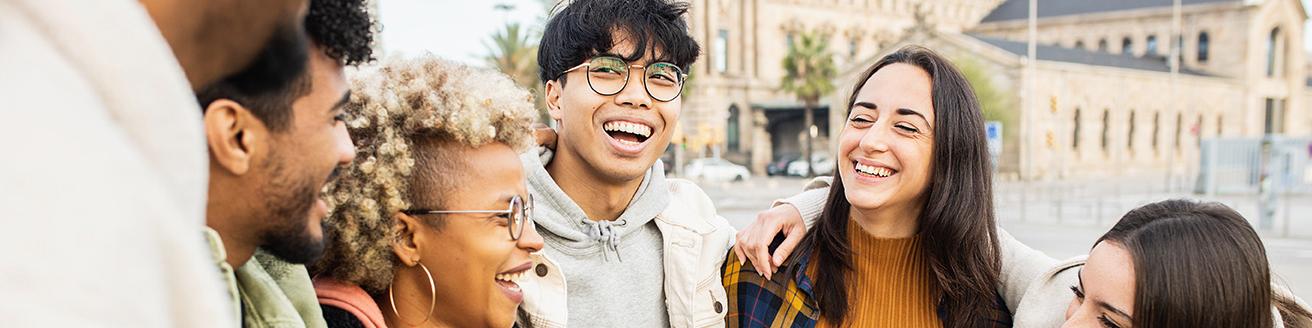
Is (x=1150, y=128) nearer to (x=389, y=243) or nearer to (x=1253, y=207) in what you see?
(x=1253, y=207)

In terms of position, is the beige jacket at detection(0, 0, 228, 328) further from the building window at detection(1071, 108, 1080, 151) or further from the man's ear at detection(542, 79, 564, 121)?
the building window at detection(1071, 108, 1080, 151)

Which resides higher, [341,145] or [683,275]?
[341,145]

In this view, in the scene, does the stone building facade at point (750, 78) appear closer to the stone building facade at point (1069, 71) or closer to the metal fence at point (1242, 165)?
the stone building facade at point (1069, 71)

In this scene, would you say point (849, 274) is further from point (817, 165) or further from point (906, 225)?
point (817, 165)

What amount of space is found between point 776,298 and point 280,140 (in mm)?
2113

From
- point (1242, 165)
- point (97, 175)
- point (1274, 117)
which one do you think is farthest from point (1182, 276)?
point (1274, 117)

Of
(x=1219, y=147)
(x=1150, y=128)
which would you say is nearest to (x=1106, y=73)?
(x=1150, y=128)

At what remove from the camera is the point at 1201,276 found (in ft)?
6.74

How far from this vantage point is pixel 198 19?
0.78 m

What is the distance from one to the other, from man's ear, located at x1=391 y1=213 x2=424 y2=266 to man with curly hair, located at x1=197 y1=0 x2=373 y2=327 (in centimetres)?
61

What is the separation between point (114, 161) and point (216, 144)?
0.43 m

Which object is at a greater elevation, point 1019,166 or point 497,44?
point 497,44

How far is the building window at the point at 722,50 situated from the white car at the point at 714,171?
46.2 feet

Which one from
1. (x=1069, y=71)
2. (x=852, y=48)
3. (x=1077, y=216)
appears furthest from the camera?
(x=852, y=48)
